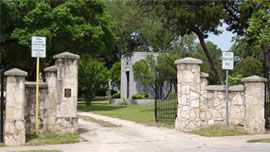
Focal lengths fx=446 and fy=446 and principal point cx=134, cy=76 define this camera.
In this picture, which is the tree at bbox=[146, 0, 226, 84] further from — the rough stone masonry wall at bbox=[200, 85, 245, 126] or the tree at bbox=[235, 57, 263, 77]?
the tree at bbox=[235, 57, 263, 77]

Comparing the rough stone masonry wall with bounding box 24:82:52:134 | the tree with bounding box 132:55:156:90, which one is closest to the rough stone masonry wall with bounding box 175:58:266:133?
the rough stone masonry wall with bounding box 24:82:52:134

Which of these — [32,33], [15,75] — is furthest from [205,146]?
[32,33]

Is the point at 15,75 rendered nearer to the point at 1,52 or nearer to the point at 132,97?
the point at 1,52

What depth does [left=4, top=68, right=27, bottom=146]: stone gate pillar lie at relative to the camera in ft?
41.9

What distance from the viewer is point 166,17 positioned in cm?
2516

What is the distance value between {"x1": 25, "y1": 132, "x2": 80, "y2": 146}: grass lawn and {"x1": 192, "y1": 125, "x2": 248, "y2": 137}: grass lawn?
450cm

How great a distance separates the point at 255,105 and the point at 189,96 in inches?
93.1

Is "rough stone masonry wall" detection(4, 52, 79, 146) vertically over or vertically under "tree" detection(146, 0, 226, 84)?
under

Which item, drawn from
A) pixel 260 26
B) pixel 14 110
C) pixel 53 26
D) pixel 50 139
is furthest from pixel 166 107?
pixel 14 110

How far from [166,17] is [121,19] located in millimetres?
34411

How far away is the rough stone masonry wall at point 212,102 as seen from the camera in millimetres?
15945

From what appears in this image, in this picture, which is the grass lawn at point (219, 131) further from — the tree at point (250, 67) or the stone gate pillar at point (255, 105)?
the tree at point (250, 67)

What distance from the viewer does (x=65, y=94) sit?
47.2 feet

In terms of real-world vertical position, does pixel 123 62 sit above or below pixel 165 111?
above
